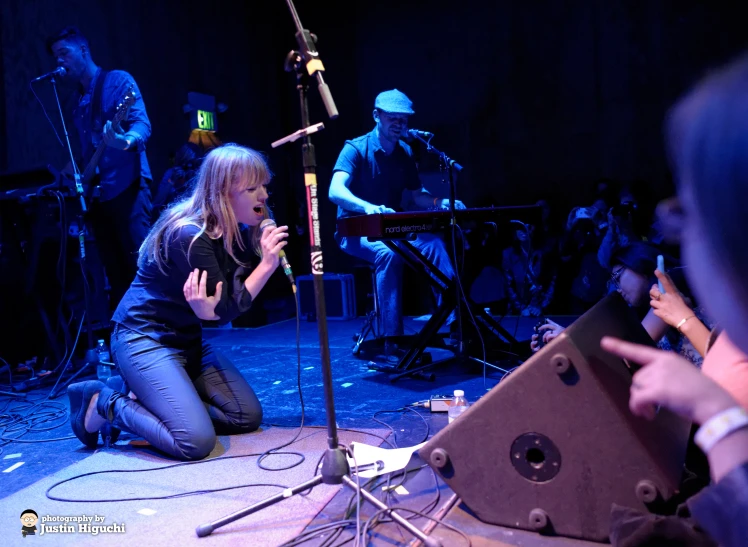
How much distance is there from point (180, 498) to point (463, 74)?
677 cm

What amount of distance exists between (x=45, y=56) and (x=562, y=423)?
5.69 meters

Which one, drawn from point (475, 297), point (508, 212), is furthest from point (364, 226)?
point (475, 297)

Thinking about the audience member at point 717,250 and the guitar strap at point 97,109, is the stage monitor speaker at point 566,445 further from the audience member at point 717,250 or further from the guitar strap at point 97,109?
the guitar strap at point 97,109

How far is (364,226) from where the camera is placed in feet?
10.9

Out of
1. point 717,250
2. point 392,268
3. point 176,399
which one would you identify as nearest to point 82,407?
point 176,399

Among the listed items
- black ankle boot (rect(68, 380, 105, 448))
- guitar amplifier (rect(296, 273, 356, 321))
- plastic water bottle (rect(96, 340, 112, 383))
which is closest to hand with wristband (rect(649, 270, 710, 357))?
black ankle boot (rect(68, 380, 105, 448))

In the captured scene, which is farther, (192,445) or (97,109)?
(97,109)

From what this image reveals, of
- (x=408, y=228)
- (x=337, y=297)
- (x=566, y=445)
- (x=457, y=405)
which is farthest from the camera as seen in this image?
(x=337, y=297)

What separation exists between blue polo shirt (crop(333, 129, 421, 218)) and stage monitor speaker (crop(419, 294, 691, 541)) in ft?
9.24

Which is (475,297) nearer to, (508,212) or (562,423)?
(508,212)

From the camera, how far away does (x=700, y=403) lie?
957 mm

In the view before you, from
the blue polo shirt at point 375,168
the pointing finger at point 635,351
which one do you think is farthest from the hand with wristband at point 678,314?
the blue polo shirt at point 375,168

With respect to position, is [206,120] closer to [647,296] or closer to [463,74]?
[463,74]

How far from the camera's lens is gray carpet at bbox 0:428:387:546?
6.04ft
